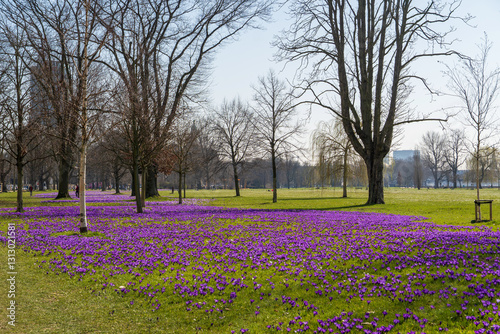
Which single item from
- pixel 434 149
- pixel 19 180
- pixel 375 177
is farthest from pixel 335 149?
pixel 434 149

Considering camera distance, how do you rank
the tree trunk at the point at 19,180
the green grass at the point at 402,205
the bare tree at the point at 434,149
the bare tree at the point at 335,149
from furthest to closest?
1. the bare tree at the point at 434,149
2. the bare tree at the point at 335,149
3. the tree trunk at the point at 19,180
4. the green grass at the point at 402,205

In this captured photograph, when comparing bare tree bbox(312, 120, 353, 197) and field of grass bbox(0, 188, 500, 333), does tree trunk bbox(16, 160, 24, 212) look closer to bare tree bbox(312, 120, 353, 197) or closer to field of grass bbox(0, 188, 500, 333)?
field of grass bbox(0, 188, 500, 333)

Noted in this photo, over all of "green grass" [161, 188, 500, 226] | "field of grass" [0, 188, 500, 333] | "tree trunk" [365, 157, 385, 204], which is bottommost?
"green grass" [161, 188, 500, 226]

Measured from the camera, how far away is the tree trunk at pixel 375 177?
26188mm

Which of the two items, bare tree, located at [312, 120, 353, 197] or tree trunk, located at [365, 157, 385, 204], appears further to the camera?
bare tree, located at [312, 120, 353, 197]

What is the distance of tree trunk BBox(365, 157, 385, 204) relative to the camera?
2619cm

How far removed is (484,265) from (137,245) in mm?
8963

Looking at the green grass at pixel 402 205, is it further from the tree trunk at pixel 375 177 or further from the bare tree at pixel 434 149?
the bare tree at pixel 434 149

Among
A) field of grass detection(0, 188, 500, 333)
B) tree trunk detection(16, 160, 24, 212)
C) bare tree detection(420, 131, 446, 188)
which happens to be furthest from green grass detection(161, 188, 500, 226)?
bare tree detection(420, 131, 446, 188)

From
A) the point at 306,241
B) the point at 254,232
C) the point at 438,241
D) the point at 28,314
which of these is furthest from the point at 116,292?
the point at 438,241

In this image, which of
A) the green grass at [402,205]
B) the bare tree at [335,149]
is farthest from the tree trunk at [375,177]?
the bare tree at [335,149]

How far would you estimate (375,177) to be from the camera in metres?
26.5

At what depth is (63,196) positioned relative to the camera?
35.2 meters

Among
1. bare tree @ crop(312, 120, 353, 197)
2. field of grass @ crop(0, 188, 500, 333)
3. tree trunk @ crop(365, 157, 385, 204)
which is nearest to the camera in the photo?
field of grass @ crop(0, 188, 500, 333)
